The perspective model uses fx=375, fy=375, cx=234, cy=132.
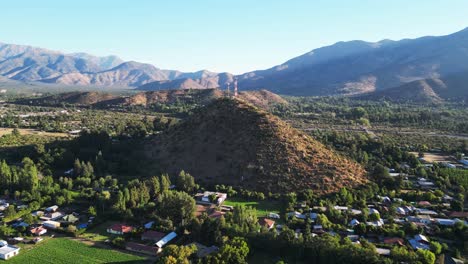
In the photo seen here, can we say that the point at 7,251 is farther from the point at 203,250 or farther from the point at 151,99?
the point at 151,99

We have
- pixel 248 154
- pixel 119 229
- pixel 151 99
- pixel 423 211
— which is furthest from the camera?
pixel 151 99

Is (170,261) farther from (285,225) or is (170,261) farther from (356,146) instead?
(356,146)

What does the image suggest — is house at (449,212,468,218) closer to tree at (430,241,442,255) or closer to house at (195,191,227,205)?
tree at (430,241,442,255)

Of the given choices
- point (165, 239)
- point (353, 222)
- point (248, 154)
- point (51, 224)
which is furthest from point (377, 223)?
point (51, 224)

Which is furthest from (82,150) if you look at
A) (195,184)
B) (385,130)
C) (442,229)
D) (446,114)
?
(446,114)

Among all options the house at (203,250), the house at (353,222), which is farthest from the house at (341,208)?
the house at (203,250)

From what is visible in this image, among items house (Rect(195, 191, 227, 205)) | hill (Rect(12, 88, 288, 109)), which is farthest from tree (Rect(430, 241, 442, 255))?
hill (Rect(12, 88, 288, 109))
